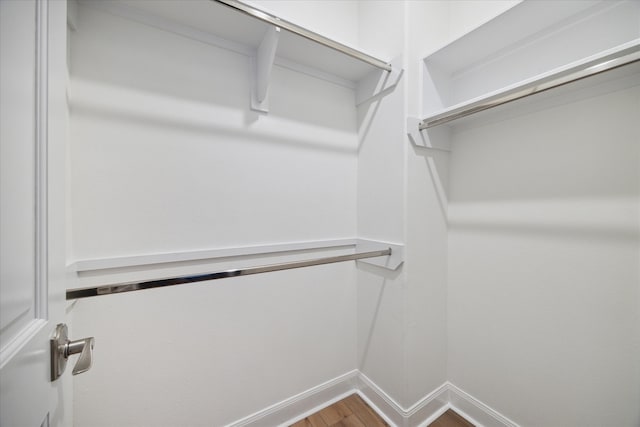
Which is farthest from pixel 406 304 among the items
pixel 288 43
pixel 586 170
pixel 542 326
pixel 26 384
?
pixel 288 43

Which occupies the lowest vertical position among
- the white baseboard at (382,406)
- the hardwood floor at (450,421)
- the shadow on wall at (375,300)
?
the hardwood floor at (450,421)

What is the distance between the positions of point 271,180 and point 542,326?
1386 millimetres

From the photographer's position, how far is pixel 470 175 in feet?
4.21

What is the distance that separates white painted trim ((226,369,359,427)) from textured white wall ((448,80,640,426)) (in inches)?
24.9

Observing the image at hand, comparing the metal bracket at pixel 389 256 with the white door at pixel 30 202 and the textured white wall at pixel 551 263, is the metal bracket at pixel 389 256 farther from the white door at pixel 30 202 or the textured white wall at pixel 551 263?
the white door at pixel 30 202

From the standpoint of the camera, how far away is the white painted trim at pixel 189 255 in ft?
2.85

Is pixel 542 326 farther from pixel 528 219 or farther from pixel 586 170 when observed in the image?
pixel 586 170

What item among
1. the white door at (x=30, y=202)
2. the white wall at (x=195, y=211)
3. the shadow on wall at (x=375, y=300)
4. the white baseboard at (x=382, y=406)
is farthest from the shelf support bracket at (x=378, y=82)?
the white baseboard at (x=382, y=406)

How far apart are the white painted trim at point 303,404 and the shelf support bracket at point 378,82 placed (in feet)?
5.35

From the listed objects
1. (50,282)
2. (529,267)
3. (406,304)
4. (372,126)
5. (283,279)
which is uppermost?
(372,126)

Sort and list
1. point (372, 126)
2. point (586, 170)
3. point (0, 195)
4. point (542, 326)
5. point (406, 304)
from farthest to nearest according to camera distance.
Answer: point (372, 126) → point (406, 304) → point (542, 326) → point (586, 170) → point (0, 195)

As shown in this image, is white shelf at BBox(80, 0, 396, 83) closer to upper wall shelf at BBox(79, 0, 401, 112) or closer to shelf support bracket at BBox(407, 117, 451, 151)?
upper wall shelf at BBox(79, 0, 401, 112)

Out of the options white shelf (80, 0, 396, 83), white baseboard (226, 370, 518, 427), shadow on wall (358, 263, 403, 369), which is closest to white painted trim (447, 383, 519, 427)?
white baseboard (226, 370, 518, 427)

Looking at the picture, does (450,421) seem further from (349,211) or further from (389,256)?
(349,211)
